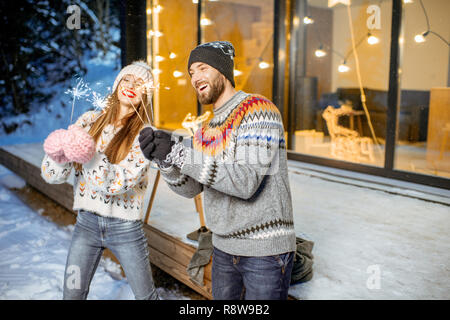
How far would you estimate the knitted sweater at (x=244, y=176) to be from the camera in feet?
3.98

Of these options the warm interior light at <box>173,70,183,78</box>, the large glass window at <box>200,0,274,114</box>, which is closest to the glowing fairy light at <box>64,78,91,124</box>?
the warm interior light at <box>173,70,183,78</box>

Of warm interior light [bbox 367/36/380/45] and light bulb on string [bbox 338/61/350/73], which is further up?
warm interior light [bbox 367/36/380/45]

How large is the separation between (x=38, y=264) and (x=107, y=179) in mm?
2197

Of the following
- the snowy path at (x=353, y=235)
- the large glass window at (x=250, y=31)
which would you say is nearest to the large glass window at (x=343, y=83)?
the large glass window at (x=250, y=31)

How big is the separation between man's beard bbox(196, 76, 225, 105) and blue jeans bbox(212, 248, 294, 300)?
1.75 feet

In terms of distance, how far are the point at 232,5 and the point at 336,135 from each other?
2.37 meters

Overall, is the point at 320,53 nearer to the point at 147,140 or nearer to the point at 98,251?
the point at 98,251

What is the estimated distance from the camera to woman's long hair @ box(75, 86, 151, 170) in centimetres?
176

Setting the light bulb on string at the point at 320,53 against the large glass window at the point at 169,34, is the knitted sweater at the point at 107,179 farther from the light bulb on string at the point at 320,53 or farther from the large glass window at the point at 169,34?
the light bulb on string at the point at 320,53

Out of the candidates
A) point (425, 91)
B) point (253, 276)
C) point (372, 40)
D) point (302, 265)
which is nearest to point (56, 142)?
point (253, 276)

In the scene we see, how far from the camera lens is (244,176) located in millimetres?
1205

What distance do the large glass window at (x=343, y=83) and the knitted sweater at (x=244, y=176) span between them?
3635 mm

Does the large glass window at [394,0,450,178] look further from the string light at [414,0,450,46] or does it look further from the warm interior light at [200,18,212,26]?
the warm interior light at [200,18,212,26]

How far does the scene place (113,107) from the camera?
1808 mm
